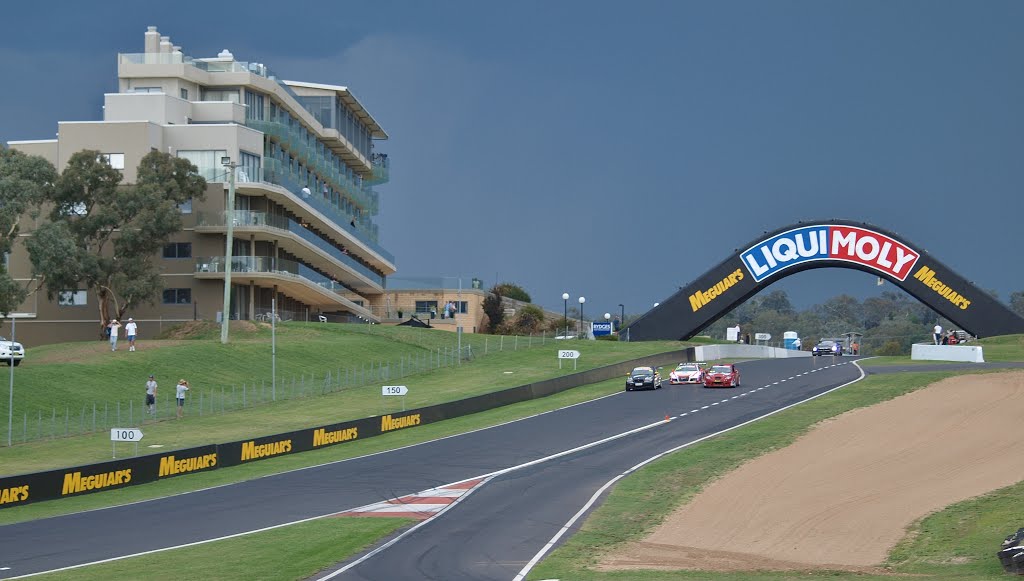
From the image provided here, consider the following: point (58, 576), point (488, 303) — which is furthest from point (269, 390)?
point (488, 303)

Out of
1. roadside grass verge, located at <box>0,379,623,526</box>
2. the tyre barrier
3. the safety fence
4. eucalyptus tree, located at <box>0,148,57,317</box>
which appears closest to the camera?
the tyre barrier

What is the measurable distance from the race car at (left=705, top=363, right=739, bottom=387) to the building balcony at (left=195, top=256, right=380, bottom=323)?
3386 cm

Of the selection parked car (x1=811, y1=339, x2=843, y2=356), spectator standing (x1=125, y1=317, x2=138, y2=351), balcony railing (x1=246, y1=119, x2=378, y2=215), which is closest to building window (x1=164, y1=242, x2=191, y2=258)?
balcony railing (x1=246, y1=119, x2=378, y2=215)

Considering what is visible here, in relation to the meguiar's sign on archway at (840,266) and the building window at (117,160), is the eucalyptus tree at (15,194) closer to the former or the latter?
the building window at (117,160)

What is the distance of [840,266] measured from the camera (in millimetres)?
84688

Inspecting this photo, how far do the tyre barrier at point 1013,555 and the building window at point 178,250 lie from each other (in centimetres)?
7217

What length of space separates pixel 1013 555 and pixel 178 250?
241 feet

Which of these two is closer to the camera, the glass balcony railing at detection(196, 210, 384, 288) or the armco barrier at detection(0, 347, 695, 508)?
the armco barrier at detection(0, 347, 695, 508)

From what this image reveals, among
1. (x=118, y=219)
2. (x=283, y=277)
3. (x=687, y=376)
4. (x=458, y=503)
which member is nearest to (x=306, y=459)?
(x=458, y=503)

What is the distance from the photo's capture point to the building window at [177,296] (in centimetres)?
8925

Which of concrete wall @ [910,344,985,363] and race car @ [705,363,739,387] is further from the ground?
concrete wall @ [910,344,985,363]

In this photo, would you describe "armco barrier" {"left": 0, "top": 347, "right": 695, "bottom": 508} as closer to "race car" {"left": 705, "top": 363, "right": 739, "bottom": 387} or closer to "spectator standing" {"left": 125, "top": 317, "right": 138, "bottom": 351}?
"race car" {"left": 705, "top": 363, "right": 739, "bottom": 387}

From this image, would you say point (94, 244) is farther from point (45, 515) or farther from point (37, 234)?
point (45, 515)

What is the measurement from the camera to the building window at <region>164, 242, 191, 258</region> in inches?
3529
